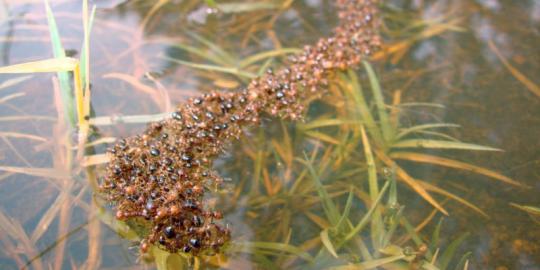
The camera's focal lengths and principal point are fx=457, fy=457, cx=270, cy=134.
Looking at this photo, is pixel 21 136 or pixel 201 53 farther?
pixel 201 53

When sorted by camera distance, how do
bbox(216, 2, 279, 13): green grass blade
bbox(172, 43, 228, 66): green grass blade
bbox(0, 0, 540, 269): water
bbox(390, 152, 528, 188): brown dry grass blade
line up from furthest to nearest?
bbox(216, 2, 279, 13): green grass blade < bbox(172, 43, 228, 66): green grass blade < bbox(390, 152, 528, 188): brown dry grass blade < bbox(0, 0, 540, 269): water

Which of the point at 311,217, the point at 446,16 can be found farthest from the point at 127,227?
the point at 446,16

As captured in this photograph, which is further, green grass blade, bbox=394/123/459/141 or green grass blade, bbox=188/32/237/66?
green grass blade, bbox=188/32/237/66

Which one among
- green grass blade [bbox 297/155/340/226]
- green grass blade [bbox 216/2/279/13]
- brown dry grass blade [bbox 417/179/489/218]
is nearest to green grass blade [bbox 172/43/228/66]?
green grass blade [bbox 216/2/279/13]

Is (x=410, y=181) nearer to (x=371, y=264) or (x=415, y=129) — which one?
(x=415, y=129)

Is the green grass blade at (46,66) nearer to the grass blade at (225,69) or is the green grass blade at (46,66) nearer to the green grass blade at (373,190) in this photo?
the grass blade at (225,69)

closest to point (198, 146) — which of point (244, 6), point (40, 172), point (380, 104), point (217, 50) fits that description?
point (40, 172)

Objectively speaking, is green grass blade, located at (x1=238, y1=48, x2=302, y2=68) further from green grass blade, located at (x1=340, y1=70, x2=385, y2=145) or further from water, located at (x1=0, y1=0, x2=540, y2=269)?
green grass blade, located at (x1=340, y1=70, x2=385, y2=145)
